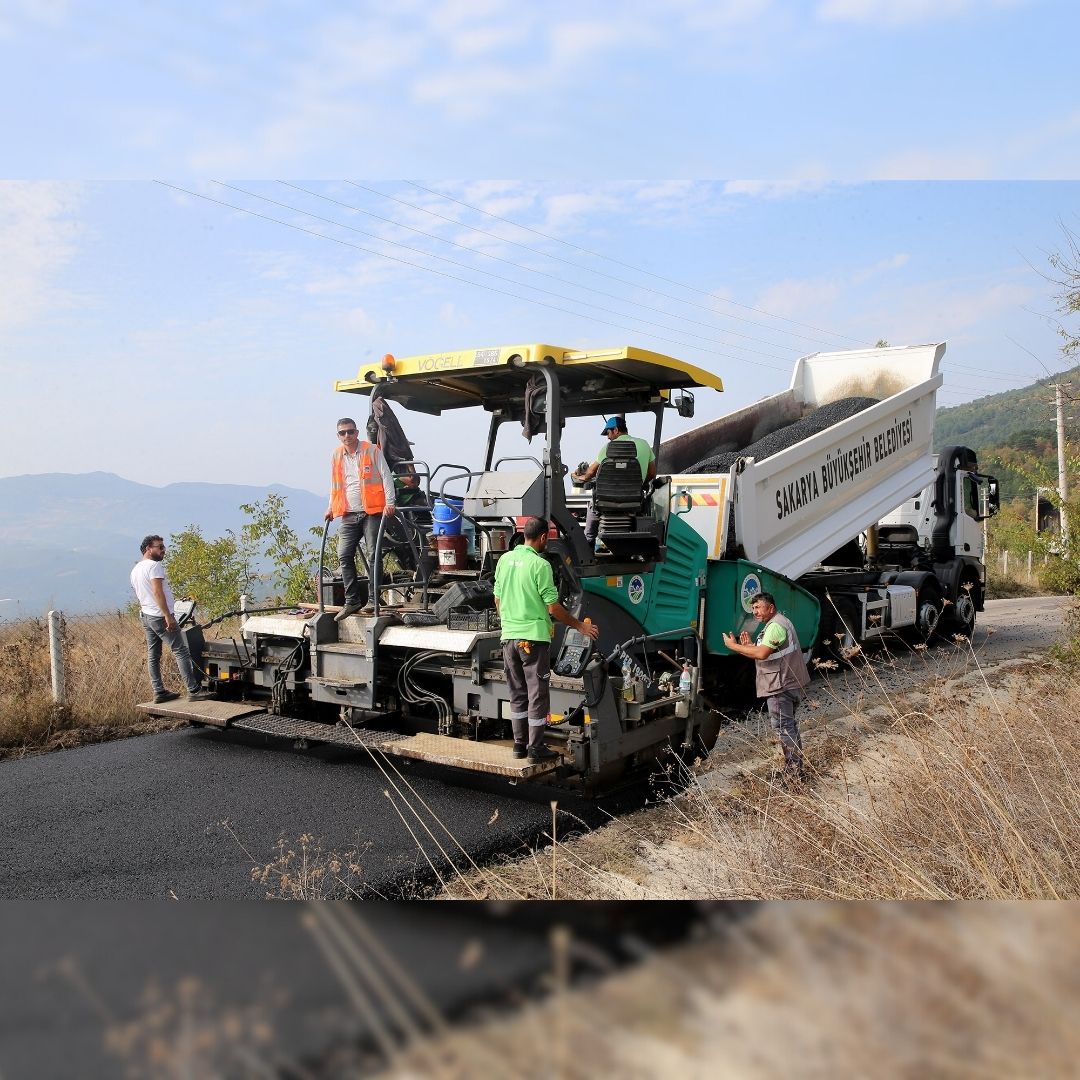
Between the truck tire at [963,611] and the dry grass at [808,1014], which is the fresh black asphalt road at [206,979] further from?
the truck tire at [963,611]

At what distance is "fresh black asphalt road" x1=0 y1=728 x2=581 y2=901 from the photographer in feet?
13.7

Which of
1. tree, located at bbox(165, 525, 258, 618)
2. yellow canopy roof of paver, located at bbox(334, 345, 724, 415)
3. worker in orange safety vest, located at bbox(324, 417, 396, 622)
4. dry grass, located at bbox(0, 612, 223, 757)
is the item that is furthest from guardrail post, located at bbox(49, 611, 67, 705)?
tree, located at bbox(165, 525, 258, 618)

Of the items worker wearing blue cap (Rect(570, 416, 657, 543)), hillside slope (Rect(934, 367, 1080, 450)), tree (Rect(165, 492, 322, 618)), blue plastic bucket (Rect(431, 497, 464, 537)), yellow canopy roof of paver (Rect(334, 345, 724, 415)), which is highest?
hillside slope (Rect(934, 367, 1080, 450))

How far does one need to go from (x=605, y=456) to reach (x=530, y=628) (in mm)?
1647

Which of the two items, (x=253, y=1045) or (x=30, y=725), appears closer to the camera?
(x=253, y=1045)

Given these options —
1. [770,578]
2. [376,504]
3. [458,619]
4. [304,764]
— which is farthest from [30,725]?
[770,578]

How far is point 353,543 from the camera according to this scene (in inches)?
259

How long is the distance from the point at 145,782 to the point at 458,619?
213cm

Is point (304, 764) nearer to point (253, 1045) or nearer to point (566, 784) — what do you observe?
point (566, 784)

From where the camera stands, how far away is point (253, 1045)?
62 centimetres

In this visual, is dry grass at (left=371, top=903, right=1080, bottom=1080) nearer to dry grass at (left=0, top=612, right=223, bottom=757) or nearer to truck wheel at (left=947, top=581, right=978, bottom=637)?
dry grass at (left=0, top=612, right=223, bottom=757)

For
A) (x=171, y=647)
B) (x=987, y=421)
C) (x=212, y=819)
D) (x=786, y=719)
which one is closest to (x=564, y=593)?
(x=786, y=719)

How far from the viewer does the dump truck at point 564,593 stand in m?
5.34

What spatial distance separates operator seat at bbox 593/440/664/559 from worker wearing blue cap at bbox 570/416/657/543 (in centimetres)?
7
